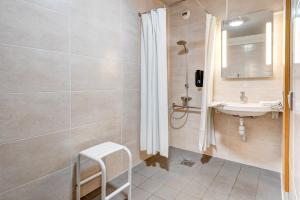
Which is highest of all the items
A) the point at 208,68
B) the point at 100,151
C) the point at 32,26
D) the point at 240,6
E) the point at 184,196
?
the point at 240,6

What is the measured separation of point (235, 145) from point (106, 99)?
6.11ft

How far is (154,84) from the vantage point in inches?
77.5

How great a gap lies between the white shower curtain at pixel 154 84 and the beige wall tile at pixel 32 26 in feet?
3.10

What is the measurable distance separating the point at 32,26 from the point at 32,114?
0.63 metres

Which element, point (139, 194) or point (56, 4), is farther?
point (139, 194)

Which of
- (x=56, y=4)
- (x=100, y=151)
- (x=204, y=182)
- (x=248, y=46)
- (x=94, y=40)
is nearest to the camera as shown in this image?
(x=56, y=4)

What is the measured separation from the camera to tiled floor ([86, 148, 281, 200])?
162 centimetres

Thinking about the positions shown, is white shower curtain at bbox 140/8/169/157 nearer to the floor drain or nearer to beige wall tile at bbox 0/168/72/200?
the floor drain

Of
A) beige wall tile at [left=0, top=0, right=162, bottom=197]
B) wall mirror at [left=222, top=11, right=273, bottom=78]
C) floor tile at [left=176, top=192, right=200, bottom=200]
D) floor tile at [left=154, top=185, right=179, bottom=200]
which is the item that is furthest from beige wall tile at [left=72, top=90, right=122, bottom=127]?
wall mirror at [left=222, top=11, right=273, bottom=78]

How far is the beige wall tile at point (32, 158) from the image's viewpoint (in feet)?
3.50

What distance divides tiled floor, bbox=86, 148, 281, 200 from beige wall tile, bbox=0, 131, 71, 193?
687 mm

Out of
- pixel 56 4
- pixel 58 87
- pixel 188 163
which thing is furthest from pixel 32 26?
pixel 188 163

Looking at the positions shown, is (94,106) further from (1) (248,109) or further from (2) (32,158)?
(1) (248,109)

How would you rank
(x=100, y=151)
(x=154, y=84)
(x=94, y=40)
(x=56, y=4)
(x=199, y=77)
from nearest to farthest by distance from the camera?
(x=56, y=4) < (x=100, y=151) < (x=94, y=40) < (x=154, y=84) < (x=199, y=77)
